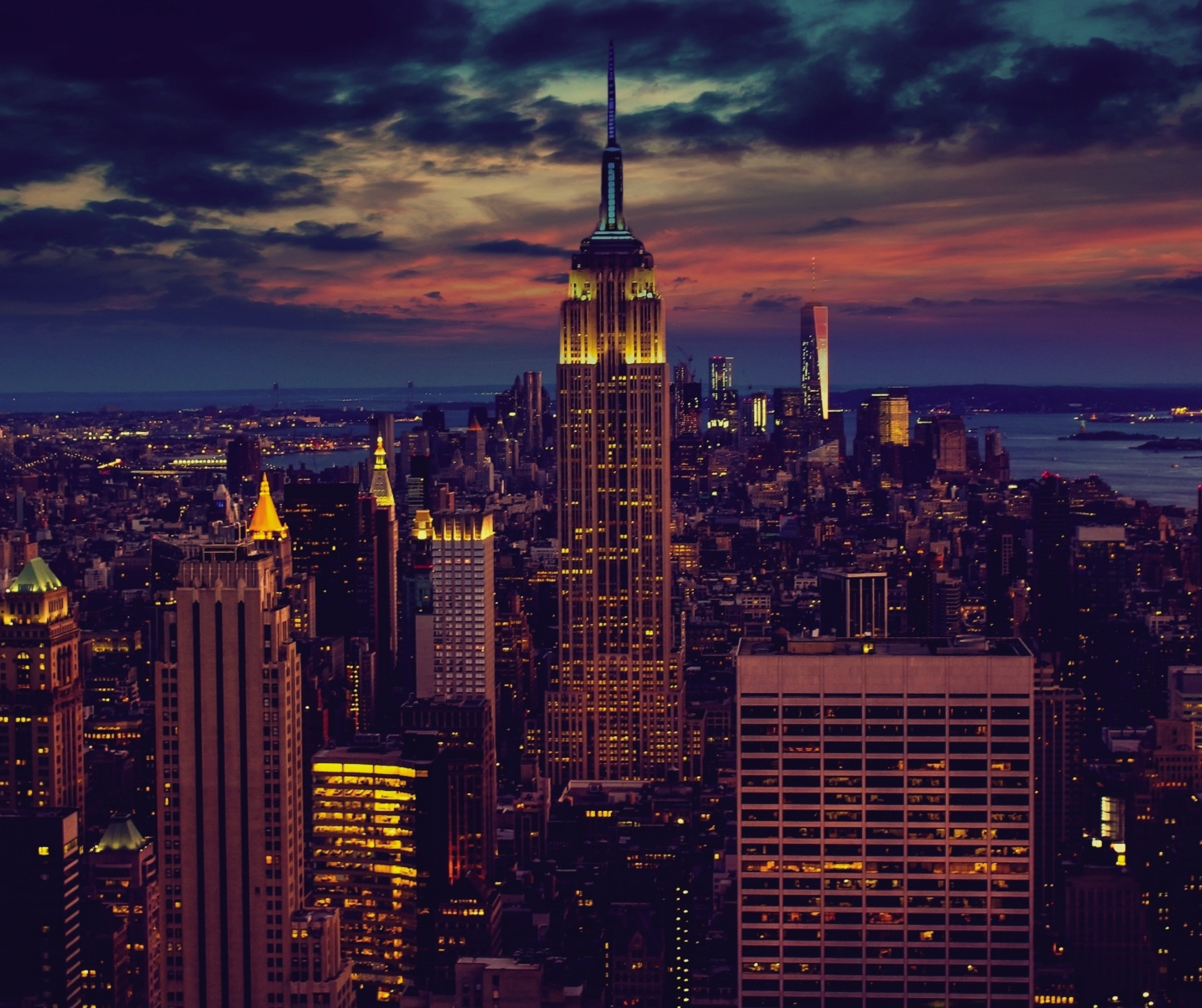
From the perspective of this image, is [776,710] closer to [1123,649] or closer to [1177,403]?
[1177,403]

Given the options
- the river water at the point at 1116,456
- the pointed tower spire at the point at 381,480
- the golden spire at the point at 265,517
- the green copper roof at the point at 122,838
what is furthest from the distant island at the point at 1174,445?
the pointed tower spire at the point at 381,480

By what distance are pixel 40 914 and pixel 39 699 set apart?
1161cm

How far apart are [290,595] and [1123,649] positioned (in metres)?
25.2

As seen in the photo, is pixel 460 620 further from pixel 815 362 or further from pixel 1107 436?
pixel 815 362

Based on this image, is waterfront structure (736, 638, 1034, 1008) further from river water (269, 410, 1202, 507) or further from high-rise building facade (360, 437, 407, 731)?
high-rise building facade (360, 437, 407, 731)

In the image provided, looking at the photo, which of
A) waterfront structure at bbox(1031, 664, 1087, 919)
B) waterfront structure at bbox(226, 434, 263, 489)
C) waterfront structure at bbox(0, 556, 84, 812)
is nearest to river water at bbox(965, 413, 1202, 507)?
waterfront structure at bbox(1031, 664, 1087, 919)

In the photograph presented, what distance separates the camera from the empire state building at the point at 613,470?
214 ft

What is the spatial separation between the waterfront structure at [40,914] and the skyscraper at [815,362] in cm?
3628

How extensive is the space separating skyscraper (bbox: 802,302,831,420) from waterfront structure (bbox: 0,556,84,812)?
28586 mm

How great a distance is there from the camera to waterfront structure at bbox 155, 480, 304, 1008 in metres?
31.9

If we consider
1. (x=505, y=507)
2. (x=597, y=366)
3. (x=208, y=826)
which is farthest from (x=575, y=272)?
(x=208, y=826)

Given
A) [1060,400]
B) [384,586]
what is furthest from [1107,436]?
[384,586]

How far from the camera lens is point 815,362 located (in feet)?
277

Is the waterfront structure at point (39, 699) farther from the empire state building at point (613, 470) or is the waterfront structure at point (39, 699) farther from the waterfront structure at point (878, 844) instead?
the empire state building at point (613, 470)
